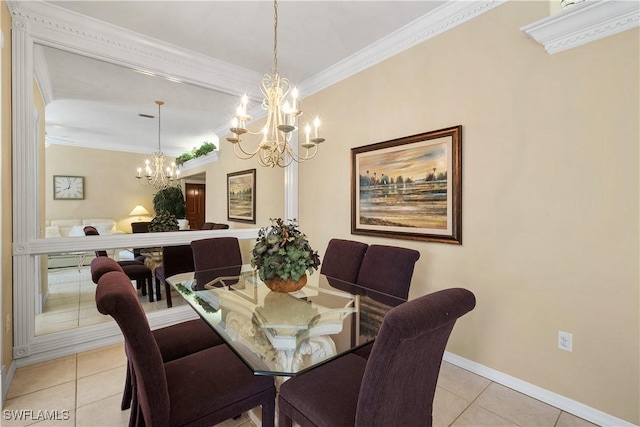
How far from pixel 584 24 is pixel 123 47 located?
3476mm

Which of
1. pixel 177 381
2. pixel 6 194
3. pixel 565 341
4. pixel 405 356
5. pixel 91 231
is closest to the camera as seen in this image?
pixel 405 356

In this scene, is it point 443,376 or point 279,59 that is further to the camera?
point 279,59

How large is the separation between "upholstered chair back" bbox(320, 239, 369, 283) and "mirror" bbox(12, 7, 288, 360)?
64.8 inches

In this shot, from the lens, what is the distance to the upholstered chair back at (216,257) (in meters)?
2.50

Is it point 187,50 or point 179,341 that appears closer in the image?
point 179,341

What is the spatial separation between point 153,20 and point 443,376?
366 centimetres

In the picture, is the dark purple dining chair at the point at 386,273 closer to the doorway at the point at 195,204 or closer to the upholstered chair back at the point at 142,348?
the upholstered chair back at the point at 142,348

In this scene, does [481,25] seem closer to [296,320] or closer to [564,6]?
[564,6]

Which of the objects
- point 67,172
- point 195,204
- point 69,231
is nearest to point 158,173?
point 195,204

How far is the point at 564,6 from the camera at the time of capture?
1.82m

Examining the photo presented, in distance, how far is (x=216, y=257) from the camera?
106 inches

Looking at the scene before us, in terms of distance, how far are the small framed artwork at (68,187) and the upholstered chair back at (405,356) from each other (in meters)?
2.89

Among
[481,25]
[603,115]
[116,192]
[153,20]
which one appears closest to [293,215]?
[116,192]

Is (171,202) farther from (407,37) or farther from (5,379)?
(407,37)
